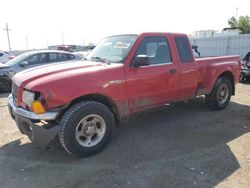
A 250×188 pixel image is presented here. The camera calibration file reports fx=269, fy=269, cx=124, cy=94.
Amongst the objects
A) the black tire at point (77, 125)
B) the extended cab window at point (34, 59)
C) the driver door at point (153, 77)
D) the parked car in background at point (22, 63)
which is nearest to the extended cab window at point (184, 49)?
the driver door at point (153, 77)

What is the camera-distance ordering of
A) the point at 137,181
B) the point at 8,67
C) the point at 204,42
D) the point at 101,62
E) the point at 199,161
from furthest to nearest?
1. the point at 204,42
2. the point at 8,67
3. the point at 101,62
4. the point at 199,161
5. the point at 137,181

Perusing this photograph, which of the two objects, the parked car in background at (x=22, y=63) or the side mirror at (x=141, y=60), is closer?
the side mirror at (x=141, y=60)

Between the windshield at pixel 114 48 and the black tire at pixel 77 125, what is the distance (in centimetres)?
101

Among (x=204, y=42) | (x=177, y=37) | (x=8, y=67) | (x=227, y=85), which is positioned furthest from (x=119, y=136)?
(x=204, y=42)

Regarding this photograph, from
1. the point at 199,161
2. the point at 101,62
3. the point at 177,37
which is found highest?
the point at 177,37

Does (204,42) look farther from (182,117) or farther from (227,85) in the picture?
(182,117)

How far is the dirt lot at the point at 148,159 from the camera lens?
3.65m

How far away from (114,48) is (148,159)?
2.17 m

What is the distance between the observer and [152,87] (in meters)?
5.05

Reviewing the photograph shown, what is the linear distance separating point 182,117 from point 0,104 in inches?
216

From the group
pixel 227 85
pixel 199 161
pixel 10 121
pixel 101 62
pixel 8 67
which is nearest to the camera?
pixel 199 161

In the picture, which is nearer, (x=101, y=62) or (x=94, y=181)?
(x=94, y=181)

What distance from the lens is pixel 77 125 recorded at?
13.3 feet

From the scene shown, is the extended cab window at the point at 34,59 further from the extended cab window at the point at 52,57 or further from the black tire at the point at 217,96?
the black tire at the point at 217,96
